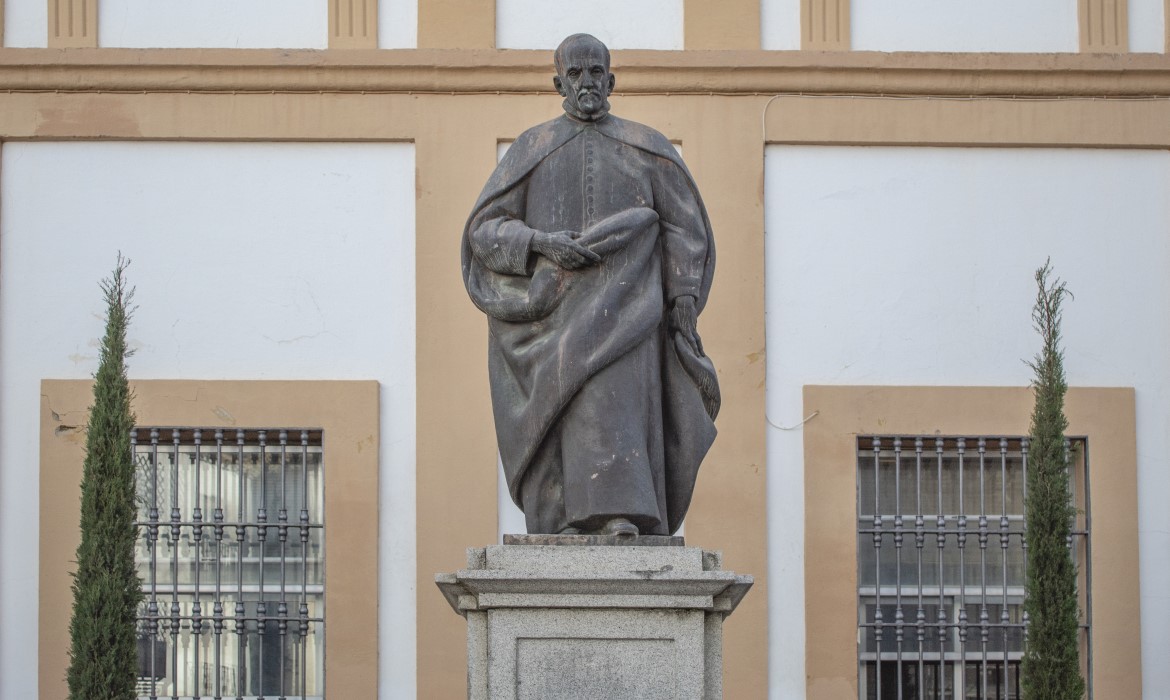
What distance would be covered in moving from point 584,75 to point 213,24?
5459 millimetres

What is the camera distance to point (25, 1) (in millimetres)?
13148

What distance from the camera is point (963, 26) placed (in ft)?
43.3

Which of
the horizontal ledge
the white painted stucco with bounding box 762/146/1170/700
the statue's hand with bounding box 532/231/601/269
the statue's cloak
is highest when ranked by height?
the horizontal ledge

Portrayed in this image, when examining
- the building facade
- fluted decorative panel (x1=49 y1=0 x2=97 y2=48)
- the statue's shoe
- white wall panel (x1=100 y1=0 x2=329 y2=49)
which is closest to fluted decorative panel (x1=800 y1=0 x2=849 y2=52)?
the building facade

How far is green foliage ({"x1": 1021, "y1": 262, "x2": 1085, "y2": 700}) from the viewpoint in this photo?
37.9 ft

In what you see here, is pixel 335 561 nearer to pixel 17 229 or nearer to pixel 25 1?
pixel 17 229

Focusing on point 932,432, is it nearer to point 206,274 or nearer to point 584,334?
point 206,274

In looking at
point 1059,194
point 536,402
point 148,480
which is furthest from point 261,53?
point 536,402

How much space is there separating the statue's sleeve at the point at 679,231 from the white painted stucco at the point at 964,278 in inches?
184

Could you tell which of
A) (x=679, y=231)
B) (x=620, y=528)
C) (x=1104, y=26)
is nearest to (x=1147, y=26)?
(x=1104, y=26)

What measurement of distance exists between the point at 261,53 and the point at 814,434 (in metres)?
3.41

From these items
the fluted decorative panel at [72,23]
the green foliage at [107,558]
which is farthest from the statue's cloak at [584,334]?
the fluted decorative panel at [72,23]

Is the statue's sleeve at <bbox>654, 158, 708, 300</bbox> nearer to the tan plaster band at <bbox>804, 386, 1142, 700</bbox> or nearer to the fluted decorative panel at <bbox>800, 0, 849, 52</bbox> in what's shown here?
the tan plaster band at <bbox>804, 386, 1142, 700</bbox>

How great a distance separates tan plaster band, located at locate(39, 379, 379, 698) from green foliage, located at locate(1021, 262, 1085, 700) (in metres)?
3.19
